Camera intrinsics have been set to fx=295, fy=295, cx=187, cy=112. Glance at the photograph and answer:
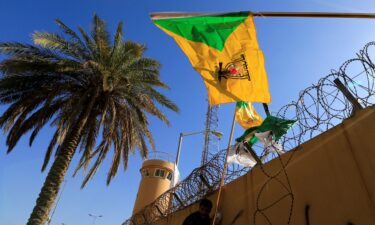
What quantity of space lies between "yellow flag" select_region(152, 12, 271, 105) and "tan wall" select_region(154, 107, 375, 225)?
1.17 metres

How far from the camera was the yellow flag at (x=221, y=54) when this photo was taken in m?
4.63

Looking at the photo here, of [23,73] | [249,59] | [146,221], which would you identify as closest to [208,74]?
[249,59]

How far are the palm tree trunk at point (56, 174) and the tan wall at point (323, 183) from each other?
22.9 feet

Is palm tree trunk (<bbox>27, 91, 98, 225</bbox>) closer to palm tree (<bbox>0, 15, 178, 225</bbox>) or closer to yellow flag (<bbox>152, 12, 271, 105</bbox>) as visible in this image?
palm tree (<bbox>0, 15, 178, 225</bbox>)

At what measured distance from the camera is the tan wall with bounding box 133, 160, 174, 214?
43.7ft

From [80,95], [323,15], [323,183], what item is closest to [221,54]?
[323,15]

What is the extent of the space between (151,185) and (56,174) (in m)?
4.92

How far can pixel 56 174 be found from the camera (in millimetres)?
9695

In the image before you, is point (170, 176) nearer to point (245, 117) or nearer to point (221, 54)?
point (245, 117)

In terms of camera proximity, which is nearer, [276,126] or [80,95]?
[276,126]

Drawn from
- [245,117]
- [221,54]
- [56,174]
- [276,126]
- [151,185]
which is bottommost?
[276,126]

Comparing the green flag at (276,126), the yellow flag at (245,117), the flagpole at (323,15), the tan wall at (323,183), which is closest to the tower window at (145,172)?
the yellow flag at (245,117)

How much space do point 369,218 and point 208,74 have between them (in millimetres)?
2883

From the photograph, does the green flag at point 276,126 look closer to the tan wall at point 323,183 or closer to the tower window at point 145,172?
the tan wall at point 323,183
